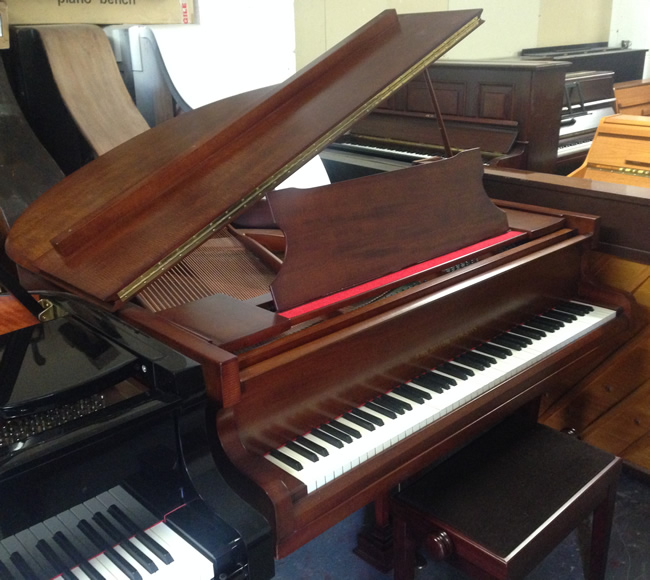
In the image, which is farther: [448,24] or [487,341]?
[487,341]

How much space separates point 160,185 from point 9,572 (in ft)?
3.29

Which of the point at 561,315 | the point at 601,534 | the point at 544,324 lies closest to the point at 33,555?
the point at 601,534

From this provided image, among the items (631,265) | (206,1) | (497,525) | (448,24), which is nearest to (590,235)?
(631,265)

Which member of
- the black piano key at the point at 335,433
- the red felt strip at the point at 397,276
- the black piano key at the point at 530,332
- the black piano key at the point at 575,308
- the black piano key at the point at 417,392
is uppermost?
the red felt strip at the point at 397,276

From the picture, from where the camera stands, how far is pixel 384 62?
2080 mm

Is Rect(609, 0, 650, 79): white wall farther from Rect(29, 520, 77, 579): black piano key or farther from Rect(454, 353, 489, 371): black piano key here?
Rect(29, 520, 77, 579): black piano key

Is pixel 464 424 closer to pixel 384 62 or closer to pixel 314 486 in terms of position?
pixel 314 486

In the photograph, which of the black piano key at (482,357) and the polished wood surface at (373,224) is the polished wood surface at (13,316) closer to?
the polished wood surface at (373,224)

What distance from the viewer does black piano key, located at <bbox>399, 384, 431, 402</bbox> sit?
1.95 m

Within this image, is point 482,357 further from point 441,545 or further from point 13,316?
point 13,316

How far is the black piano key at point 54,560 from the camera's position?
4.13ft

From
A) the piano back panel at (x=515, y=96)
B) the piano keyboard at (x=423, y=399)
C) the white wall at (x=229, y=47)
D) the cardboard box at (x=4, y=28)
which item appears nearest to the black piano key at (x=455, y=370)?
the piano keyboard at (x=423, y=399)

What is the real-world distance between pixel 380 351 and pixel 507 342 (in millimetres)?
621

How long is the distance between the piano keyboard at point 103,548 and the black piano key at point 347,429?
0.55 m
